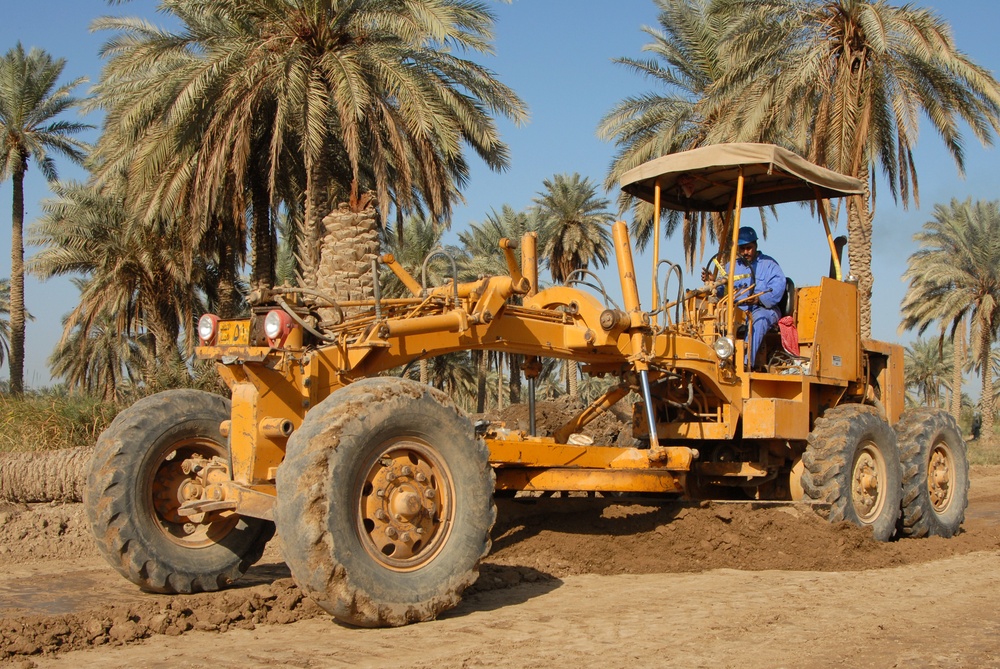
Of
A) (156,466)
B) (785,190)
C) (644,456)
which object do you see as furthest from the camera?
(785,190)

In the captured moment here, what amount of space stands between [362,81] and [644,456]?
422 inches

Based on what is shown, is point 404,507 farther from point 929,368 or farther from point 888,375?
point 929,368

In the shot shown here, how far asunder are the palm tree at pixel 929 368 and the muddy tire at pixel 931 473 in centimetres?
4890

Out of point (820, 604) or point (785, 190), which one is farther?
point (785, 190)

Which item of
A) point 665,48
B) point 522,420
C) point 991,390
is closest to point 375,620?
point 522,420

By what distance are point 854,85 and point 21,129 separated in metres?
22.6

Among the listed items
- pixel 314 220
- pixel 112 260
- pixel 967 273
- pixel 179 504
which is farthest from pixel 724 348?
pixel 967 273

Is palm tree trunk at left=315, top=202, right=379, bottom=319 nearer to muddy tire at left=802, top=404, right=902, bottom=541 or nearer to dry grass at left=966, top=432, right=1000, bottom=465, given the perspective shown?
muddy tire at left=802, top=404, right=902, bottom=541

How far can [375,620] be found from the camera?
5.94 metres

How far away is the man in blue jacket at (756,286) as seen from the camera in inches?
392

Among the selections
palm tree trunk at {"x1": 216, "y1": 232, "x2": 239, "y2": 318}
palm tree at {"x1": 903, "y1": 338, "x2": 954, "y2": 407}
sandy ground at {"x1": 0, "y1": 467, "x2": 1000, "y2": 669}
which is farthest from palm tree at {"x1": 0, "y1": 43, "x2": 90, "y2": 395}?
palm tree at {"x1": 903, "y1": 338, "x2": 954, "y2": 407}

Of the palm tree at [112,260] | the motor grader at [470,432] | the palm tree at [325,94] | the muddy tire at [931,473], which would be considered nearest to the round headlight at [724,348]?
the motor grader at [470,432]

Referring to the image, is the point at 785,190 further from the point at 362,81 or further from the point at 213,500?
the point at 362,81

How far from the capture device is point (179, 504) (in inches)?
293
